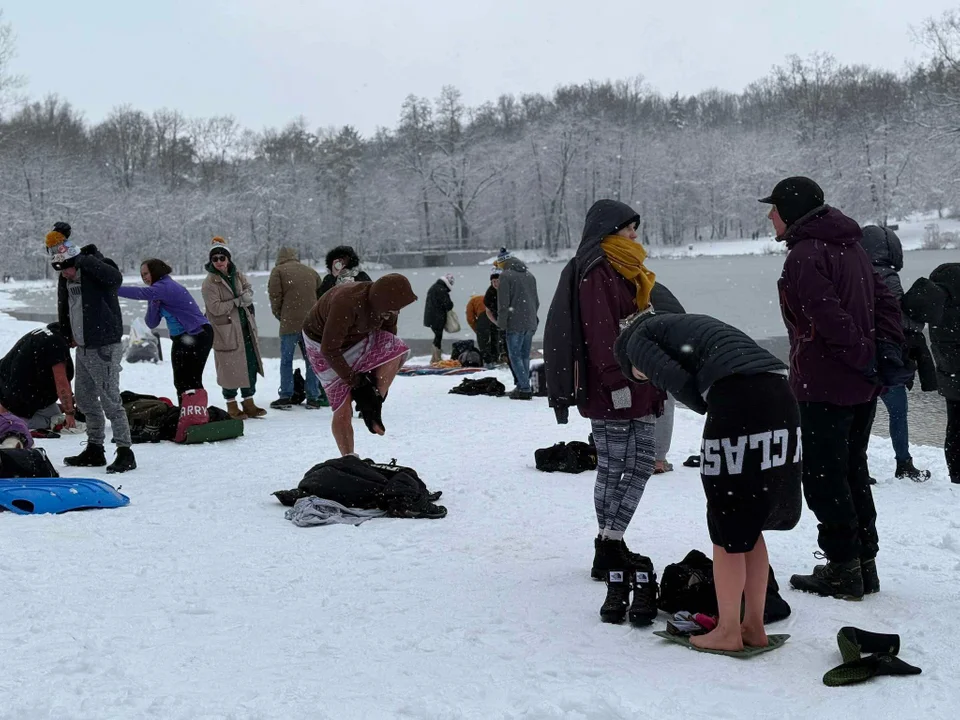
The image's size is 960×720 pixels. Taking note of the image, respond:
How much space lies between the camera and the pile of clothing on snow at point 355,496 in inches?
224

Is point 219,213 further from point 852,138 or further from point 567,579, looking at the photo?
point 567,579

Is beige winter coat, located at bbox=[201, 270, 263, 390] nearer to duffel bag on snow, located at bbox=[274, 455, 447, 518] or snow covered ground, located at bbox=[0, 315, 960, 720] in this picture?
snow covered ground, located at bbox=[0, 315, 960, 720]

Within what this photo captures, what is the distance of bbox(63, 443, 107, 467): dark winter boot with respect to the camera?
7289 millimetres

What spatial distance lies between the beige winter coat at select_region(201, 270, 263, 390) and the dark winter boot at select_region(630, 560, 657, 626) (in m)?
6.55

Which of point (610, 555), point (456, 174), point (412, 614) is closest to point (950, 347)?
point (610, 555)

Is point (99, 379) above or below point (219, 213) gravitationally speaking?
below

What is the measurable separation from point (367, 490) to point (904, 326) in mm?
3442

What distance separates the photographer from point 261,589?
4363mm

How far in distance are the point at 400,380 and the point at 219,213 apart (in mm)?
59436

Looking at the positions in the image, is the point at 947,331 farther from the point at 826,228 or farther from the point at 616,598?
the point at 616,598

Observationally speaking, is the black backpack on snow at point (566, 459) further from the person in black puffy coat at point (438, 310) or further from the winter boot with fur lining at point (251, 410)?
the person in black puffy coat at point (438, 310)

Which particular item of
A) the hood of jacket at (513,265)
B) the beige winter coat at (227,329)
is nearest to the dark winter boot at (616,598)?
the beige winter coat at (227,329)

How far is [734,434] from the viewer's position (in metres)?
3.33

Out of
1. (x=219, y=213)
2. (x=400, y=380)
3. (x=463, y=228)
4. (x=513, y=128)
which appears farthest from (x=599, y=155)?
(x=400, y=380)
